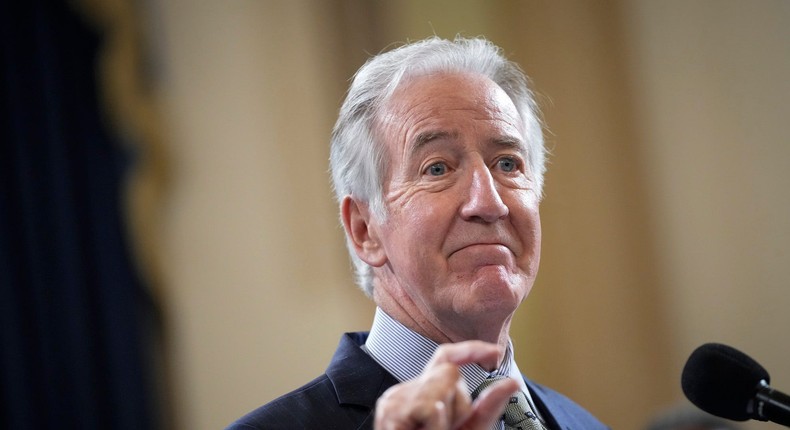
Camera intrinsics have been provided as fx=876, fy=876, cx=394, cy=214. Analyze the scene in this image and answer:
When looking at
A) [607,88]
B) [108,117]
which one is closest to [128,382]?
[108,117]

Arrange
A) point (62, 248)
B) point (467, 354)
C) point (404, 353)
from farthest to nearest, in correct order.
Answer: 1. point (62, 248)
2. point (404, 353)
3. point (467, 354)

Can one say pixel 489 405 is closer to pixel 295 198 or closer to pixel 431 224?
pixel 431 224

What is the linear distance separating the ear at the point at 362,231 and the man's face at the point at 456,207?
0.03 metres

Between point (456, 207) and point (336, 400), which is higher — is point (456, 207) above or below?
above

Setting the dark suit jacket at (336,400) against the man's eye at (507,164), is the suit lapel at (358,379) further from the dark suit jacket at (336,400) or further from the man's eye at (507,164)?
the man's eye at (507,164)

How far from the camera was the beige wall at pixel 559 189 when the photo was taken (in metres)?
3.96

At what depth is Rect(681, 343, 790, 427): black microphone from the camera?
4.95 ft

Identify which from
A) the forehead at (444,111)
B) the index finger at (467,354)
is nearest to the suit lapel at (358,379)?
the forehead at (444,111)

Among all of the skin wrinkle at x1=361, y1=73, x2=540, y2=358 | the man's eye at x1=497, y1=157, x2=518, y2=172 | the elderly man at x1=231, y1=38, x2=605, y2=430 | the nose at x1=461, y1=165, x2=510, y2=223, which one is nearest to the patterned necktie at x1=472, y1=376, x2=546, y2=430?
the elderly man at x1=231, y1=38, x2=605, y2=430

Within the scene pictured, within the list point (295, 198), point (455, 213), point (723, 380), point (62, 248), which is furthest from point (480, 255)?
point (295, 198)

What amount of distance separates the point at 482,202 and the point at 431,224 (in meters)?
0.13

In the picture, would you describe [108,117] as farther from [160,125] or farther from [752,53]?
[752,53]

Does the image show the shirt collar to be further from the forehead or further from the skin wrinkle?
the forehead

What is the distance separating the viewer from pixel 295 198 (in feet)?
13.6
